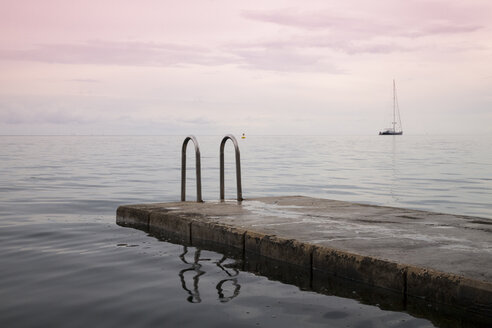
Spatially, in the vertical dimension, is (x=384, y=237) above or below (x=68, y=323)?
above

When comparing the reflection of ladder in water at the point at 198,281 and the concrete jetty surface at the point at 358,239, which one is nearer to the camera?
the concrete jetty surface at the point at 358,239

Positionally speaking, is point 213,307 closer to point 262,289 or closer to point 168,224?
point 262,289

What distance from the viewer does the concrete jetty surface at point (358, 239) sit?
4199 millimetres

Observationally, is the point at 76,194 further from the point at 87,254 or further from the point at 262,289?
the point at 262,289

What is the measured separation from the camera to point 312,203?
8742 millimetres

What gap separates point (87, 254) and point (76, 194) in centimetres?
906

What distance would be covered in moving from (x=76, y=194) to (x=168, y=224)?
8743mm

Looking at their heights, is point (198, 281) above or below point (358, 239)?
below

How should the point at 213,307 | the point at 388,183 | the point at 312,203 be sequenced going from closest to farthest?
the point at 213,307, the point at 312,203, the point at 388,183

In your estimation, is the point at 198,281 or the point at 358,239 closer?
the point at 198,281

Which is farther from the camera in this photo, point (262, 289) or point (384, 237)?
point (384, 237)

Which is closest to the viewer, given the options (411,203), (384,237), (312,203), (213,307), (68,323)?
(68,323)

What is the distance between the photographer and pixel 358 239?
553 cm

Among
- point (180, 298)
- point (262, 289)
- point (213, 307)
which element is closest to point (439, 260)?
point (262, 289)
